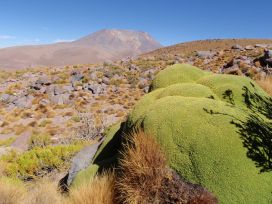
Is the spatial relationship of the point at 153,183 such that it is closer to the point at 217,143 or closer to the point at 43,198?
the point at 217,143

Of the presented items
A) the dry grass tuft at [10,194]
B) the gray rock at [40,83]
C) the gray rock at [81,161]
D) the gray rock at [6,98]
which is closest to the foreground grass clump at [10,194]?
the dry grass tuft at [10,194]

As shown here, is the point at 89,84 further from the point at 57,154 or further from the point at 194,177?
the point at 194,177

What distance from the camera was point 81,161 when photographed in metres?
8.40

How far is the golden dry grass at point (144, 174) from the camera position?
192 inches

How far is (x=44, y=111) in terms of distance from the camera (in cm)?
2578

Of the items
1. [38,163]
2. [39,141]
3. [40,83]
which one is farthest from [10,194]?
[40,83]

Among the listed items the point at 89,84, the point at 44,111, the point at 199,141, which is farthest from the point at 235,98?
the point at 89,84

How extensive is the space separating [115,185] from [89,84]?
90.6 ft

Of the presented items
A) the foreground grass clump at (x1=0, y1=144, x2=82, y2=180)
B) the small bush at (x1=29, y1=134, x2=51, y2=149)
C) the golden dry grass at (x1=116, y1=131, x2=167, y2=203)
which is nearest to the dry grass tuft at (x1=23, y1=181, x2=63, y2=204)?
the golden dry grass at (x1=116, y1=131, x2=167, y2=203)

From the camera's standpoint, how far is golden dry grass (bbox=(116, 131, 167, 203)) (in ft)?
16.0

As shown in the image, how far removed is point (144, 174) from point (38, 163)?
7.91m

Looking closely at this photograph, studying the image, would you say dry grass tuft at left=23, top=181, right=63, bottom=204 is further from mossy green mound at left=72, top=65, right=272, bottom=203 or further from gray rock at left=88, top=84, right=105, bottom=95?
gray rock at left=88, top=84, right=105, bottom=95

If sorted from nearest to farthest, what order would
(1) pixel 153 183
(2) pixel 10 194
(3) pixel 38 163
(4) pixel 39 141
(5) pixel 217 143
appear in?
(1) pixel 153 183, (5) pixel 217 143, (2) pixel 10 194, (3) pixel 38 163, (4) pixel 39 141

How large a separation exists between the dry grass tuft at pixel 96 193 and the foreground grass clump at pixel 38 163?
229 inches
